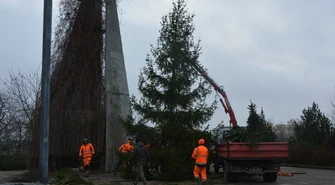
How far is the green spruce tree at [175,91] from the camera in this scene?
17.3 metres

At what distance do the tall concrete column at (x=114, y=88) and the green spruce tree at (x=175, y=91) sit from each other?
10.2ft

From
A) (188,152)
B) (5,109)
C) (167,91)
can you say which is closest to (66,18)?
(167,91)

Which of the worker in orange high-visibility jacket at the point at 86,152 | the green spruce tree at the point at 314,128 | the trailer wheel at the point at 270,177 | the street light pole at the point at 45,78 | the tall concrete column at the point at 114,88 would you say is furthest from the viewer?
the green spruce tree at the point at 314,128

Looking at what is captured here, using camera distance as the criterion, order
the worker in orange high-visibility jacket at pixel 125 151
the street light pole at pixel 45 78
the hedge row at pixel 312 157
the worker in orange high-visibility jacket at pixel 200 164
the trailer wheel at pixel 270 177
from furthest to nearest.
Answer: the hedge row at pixel 312 157
the worker in orange high-visibility jacket at pixel 125 151
the trailer wheel at pixel 270 177
the worker in orange high-visibility jacket at pixel 200 164
the street light pole at pixel 45 78

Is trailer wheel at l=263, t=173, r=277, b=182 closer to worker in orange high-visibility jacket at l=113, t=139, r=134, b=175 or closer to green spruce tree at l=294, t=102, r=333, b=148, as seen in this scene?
worker in orange high-visibility jacket at l=113, t=139, r=134, b=175

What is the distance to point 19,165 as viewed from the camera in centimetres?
2797

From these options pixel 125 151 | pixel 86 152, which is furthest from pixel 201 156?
pixel 86 152

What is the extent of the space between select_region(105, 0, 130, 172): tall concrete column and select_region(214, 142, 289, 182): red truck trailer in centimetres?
645

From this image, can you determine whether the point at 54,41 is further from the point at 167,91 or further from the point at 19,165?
the point at 19,165

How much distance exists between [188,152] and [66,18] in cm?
1041

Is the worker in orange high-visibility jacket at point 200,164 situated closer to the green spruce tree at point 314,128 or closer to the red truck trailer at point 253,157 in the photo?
the red truck trailer at point 253,157

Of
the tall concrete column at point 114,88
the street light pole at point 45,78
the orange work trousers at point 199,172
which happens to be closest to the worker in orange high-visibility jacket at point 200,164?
the orange work trousers at point 199,172

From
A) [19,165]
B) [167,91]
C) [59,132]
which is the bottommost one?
[19,165]

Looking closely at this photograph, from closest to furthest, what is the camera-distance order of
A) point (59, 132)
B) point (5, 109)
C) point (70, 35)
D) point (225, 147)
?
point (225, 147) < point (59, 132) < point (70, 35) < point (5, 109)
